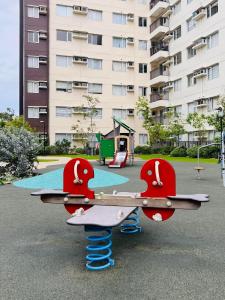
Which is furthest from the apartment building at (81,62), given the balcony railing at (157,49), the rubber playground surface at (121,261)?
the rubber playground surface at (121,261)

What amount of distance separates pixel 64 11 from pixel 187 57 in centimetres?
1612

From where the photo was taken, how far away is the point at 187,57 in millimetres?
36062

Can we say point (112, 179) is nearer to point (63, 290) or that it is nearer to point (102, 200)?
point (102, 200)

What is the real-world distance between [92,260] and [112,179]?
428 inches

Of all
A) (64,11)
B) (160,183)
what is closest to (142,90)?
(64,11)

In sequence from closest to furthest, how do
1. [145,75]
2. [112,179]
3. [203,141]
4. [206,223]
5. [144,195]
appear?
[144,195], [206,223], [112,179], [203,141], [145,75]

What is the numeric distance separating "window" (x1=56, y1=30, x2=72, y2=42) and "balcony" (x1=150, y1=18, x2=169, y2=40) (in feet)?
34.5

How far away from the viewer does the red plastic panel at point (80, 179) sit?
533 cm

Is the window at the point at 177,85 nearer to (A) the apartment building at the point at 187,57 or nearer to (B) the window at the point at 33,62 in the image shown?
(A) the apartment building at the point at 187,57

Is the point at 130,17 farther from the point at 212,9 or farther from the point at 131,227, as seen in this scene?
the point at 131,227

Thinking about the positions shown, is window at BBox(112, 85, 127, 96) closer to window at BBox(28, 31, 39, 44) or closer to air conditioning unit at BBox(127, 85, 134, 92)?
air conditioning unit at BBox(127, 85, 134, 92)

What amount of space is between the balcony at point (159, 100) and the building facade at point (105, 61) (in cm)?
13

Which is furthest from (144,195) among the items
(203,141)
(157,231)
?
(203,141)

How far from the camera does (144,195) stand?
512cm
